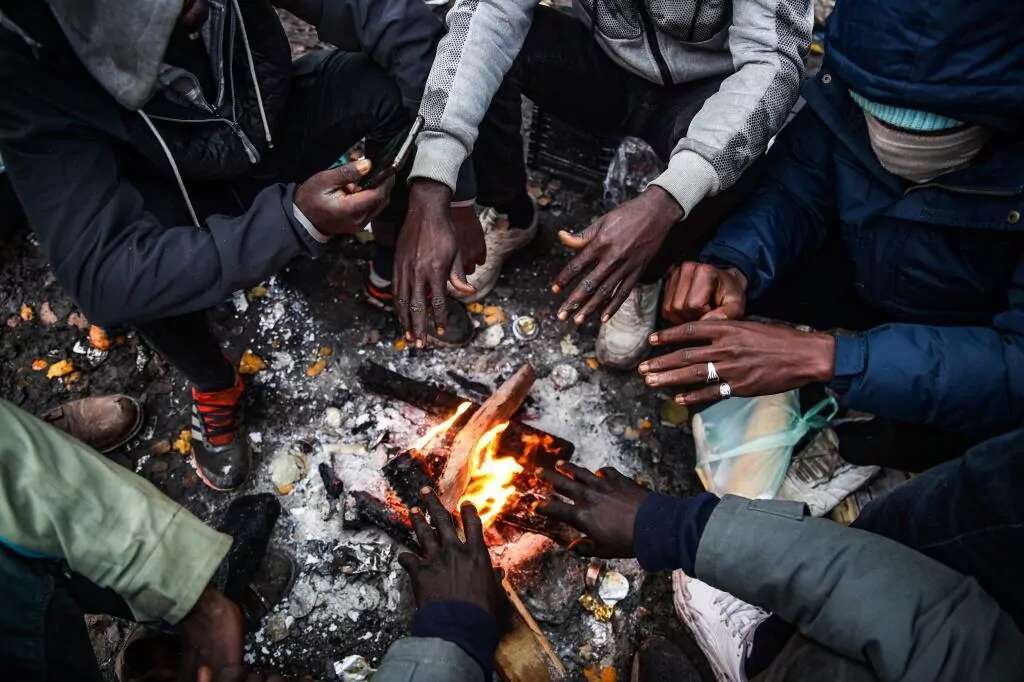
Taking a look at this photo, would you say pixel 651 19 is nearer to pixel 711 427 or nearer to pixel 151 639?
pixel 711 427

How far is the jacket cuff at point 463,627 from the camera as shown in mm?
1961

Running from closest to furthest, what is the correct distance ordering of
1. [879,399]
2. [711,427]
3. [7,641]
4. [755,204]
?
[7,641]
[879,399]
[755,204]
[711,427]

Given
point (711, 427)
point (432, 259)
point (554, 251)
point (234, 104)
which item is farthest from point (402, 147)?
point (711, 427)

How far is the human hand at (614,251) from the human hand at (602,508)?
0.64 m

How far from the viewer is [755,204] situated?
9.50 ft

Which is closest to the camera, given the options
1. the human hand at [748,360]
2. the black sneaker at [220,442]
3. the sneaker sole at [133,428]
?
the human hand at [748,360]

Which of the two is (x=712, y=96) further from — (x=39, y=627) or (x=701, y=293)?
(x=39, y=627)

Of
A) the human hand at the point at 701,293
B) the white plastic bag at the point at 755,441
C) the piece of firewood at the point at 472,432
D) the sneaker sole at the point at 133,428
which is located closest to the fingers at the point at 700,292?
the human hand at the point at 701,293

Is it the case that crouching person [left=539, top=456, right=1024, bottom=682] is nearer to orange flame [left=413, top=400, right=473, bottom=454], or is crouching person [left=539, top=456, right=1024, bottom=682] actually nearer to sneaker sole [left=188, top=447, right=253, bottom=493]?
orange flame [left=413, top=400, right=473, bottom=454]

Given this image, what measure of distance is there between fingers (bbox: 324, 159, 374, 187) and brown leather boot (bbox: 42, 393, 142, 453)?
6.01 ft

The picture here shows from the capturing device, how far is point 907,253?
8.73 feet

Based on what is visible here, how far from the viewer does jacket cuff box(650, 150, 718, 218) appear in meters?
2.61

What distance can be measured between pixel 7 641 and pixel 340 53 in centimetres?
278

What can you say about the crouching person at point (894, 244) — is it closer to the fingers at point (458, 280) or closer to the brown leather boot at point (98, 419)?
the fingers at point (458, 280)
